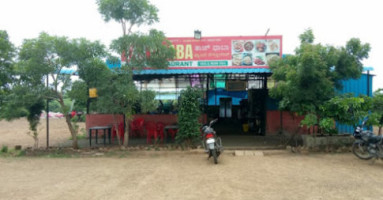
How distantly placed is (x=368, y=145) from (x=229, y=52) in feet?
17.2

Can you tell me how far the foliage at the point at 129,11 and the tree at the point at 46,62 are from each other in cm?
149

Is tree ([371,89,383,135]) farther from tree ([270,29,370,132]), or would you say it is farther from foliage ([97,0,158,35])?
foliage ([97,0,158,35])

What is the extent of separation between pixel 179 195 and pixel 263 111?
26.9ft

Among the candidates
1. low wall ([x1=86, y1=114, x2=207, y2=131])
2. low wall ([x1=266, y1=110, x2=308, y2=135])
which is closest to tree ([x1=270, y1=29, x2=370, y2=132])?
low wall ([x1=266, y1=110, x2=308, y2=135])

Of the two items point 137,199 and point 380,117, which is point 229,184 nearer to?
point 137,199

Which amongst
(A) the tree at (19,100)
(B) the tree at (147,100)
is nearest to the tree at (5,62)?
(A) the tree at (19,100)

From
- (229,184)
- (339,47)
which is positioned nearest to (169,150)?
(229,184)

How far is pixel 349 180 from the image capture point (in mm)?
5539

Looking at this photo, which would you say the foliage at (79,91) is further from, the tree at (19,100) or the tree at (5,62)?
the tree at (5,62)

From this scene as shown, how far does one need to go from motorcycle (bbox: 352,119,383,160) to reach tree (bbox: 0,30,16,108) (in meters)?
11.4

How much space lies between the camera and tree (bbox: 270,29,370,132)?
7633 mm

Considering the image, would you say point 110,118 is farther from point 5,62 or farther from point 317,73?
point 317,73

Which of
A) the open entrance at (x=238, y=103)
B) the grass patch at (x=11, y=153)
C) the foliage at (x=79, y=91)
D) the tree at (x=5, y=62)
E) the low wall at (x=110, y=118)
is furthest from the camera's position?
the open entrance at (x=238, y=103)

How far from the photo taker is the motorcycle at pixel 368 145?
6.89 m
